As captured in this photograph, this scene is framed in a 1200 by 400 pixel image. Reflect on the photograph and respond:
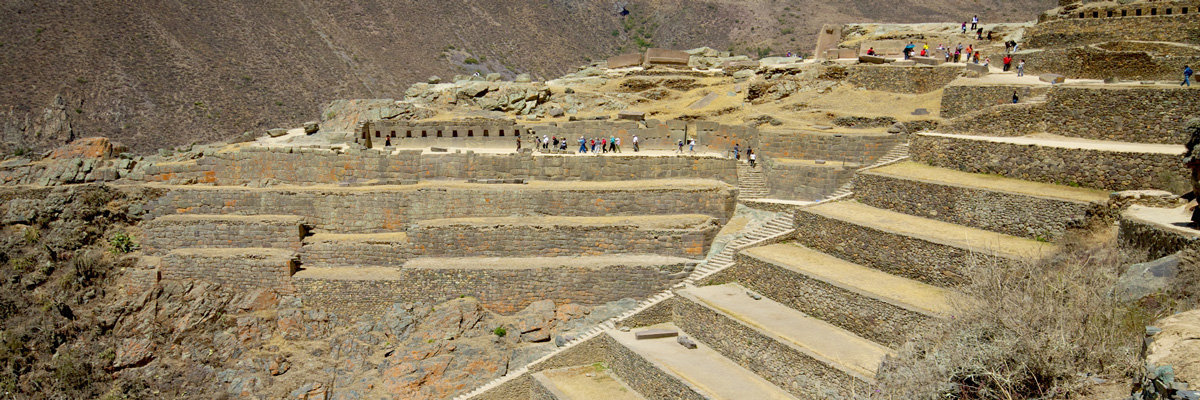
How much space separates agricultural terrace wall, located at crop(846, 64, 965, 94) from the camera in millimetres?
26469

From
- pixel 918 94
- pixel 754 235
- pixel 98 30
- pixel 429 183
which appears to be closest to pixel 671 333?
pixel 754 235

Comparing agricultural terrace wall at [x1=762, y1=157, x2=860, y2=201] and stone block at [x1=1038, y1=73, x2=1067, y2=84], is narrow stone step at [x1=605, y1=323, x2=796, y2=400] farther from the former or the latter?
stone block at [x1=1038, y1=73, x2=1067, y2=84]

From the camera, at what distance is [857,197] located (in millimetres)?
20297

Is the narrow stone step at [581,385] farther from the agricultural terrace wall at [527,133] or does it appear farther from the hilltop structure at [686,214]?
the agricultural terrace wall at [527,133]

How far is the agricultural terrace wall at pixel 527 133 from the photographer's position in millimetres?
25562

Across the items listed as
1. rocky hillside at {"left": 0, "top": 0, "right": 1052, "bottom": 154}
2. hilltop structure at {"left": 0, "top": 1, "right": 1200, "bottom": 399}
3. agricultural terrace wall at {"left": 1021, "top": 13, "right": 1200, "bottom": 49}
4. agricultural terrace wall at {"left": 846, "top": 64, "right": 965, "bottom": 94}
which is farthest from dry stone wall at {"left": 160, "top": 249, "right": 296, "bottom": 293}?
agricultural terrace wall at {"left": 1021, "top": 13, "right": 1200, "bottom": 49}

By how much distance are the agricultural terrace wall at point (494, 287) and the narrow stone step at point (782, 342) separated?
2.12 meters

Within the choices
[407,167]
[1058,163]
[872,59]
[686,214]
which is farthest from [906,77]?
[407,167]

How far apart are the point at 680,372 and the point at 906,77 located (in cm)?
1581

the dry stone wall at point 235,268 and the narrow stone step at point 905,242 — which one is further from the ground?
the narrow stone step at point 905,242

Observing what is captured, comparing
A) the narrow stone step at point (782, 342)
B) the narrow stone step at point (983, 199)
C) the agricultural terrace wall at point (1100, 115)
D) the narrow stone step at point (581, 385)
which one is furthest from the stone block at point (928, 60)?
the narrow stone step at point (581, 385)

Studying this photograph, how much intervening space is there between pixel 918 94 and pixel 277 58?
39461 mm

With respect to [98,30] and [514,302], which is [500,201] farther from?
[98,30]

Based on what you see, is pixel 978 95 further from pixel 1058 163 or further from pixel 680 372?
pixel 680 372
